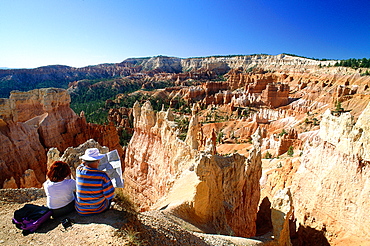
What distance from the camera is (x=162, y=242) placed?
411cm

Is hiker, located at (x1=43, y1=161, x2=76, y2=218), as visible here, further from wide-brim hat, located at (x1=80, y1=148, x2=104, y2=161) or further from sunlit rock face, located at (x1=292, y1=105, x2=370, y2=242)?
sunlit rock face, located at (x1=292, y1=105, x2=370, y2=242)

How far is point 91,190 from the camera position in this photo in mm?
4082

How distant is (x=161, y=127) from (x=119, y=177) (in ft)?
35.4

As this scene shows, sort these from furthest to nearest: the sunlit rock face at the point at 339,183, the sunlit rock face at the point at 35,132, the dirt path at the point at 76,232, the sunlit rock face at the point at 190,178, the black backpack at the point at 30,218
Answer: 1. the sunlit rock face at the point at 35,132
2. the sunlit rock face at the point at 339,183
3. the sunlit rock face at the point at 190,178
4. the black backpack at the point at 30,218
5. the dirt path at the point at 76,232

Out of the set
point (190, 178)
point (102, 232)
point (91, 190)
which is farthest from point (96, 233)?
point (190, 178)

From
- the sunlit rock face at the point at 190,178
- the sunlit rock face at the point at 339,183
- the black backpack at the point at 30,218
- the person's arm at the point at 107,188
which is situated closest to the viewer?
the black backpack at the point at 30,218

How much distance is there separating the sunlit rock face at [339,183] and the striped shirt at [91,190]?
10.3m

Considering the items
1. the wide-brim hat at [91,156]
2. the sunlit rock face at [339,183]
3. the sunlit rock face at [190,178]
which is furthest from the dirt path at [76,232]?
the sunlit rock face at [339,183]

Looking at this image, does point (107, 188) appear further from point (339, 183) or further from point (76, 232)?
point (339, 183)

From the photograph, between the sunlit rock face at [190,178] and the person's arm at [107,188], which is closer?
the person's arm at [107,188]

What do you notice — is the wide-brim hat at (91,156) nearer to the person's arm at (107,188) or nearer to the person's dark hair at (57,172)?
the person's arm at (107,188)

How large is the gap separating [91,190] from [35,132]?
21.3 meters

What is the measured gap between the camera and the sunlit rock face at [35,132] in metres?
17.1

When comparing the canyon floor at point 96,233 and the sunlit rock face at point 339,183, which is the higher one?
the canyon floor at point 96,233
